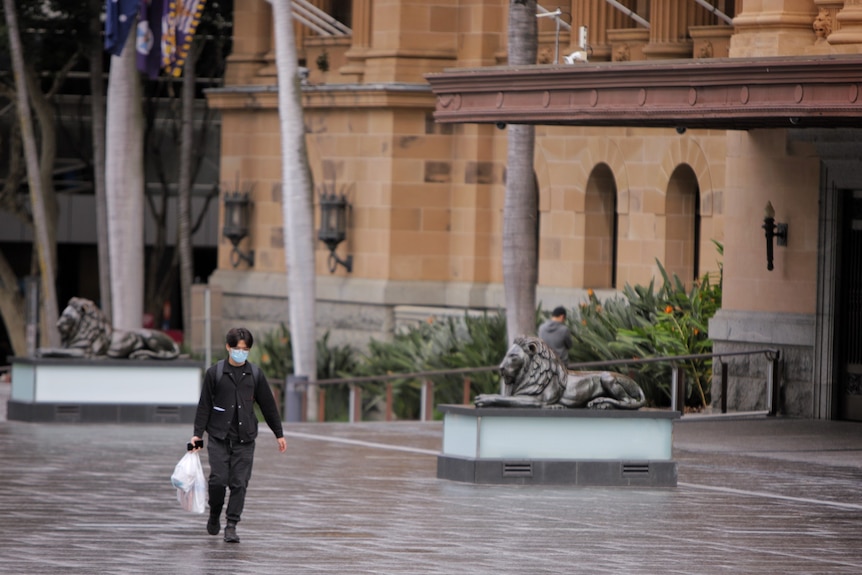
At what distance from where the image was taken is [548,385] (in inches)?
729

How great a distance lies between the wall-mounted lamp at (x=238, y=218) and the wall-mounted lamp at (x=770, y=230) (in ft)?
54.2

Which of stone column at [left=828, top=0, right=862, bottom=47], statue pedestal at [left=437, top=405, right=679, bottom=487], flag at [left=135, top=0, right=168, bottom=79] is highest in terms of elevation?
flag at [left=135, top=0, right=168, bottom=79]

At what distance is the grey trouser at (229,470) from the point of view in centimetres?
1471

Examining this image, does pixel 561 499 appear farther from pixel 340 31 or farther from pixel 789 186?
pixel 340 31

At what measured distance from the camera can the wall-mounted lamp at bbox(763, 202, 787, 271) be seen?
84.1 feet

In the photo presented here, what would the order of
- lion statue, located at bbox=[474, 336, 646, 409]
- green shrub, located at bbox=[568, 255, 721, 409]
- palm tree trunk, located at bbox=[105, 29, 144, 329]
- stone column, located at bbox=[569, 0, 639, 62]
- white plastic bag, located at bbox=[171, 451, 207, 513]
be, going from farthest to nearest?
1. stone column, located at bbox=[569, 0, 639, 62]
2. palm tree trunk, located at bbox=[105, 29, 144, 329]
3. green shrub, located at bbox=[568, 255, 721, 409]
4. lion statue, located at bbox=[474, 336, 646, 409]
5. white plastic bag, located at bbox=[171, 451, 207, 513]

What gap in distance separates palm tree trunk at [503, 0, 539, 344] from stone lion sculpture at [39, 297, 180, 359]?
4.60 meters

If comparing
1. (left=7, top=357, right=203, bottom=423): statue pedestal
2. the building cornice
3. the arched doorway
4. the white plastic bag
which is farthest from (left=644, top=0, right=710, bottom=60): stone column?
the white plastic bag

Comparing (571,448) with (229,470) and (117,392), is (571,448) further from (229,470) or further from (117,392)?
(117,392)

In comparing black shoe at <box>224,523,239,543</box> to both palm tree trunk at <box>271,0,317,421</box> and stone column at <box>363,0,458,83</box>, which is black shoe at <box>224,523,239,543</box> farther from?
stone column at <box>363,0,458,83</box>

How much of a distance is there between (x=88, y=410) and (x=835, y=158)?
9692mm

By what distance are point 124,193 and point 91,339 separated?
7294 millimetres

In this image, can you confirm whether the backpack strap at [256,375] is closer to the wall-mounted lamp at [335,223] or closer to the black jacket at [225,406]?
the black jacket at [225,406]

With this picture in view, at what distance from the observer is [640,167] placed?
3312cm
